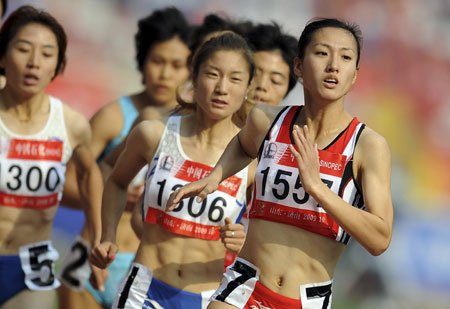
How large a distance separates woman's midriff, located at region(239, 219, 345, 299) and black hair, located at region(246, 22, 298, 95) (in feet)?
7.47

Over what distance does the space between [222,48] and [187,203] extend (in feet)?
3.00

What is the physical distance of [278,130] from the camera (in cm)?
425

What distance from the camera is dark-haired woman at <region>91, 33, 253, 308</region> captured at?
190 inches

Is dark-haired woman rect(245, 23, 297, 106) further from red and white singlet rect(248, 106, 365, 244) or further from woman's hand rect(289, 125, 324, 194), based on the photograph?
woman's hand rect(289, 125, 324, 194)

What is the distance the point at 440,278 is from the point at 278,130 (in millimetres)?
6449

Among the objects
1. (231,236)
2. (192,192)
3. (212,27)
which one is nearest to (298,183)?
(192,192)

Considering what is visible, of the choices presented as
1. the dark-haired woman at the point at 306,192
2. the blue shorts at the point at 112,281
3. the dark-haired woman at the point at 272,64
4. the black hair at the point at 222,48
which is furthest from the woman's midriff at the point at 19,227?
the dark-haired woman at the point at 306,192

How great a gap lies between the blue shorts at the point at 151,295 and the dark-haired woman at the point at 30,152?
774mm

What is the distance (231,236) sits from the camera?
179 inches

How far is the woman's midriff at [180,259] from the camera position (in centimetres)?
482

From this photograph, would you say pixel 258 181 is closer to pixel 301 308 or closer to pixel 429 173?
pixel 301 308

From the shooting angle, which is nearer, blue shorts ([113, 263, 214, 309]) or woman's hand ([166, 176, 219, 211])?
woman's hand ([166, 176, 219, 211])

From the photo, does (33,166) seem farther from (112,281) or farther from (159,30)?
(159,30)

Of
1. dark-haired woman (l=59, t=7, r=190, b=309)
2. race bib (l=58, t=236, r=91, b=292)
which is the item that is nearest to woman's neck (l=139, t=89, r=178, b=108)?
dark-haired woman (l=59, t=7, r=190, b=309)
